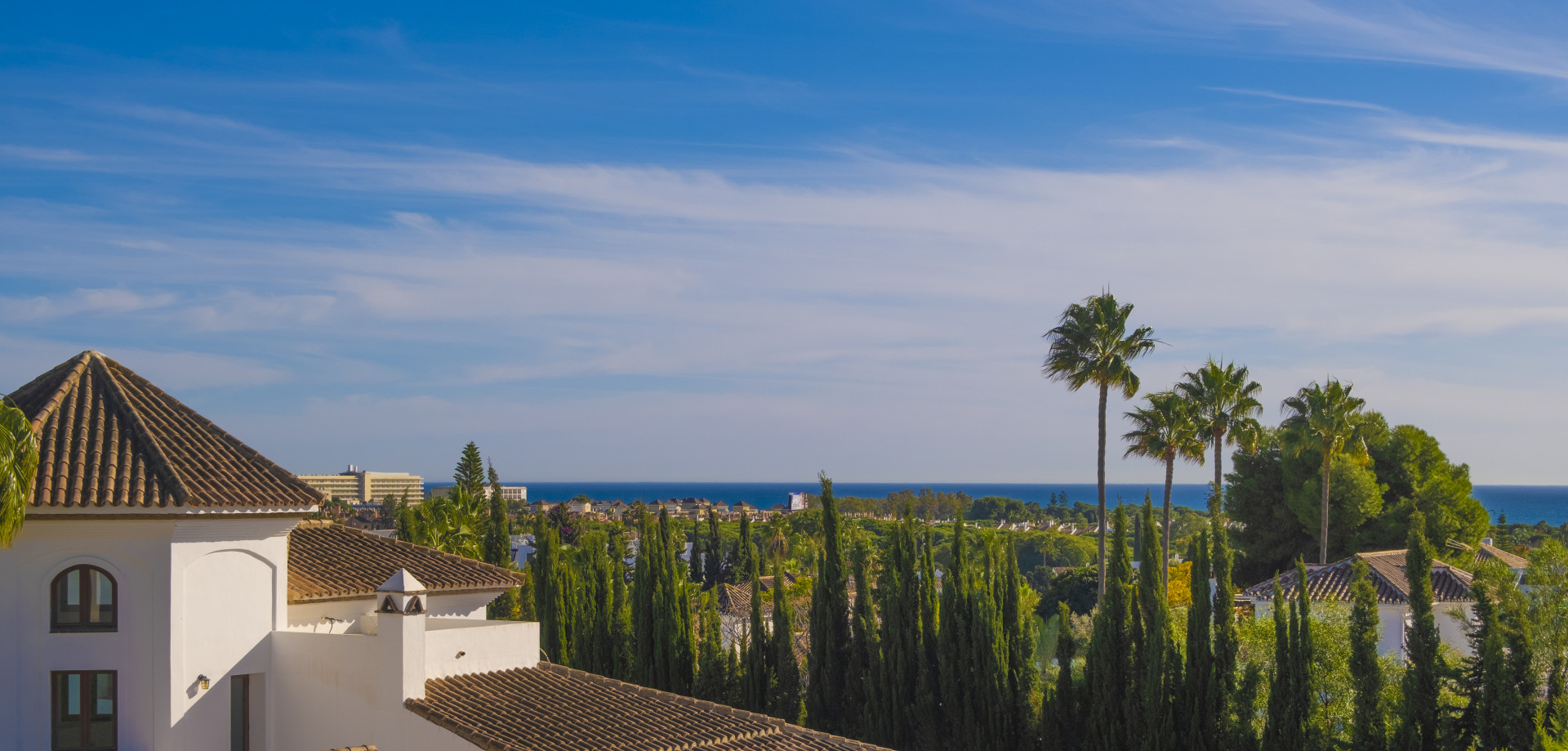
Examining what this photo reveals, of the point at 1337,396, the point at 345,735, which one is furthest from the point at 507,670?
the point at 1337,396

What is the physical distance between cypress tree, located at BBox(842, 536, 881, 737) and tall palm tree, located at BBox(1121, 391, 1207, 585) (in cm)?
2056

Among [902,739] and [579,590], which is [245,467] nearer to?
[902,739]

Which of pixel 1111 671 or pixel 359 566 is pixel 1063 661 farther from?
pixel 359 566

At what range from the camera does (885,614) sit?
24859 millimetres

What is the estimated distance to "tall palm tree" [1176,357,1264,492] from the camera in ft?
146

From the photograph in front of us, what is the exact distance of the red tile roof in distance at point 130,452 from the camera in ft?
46.0

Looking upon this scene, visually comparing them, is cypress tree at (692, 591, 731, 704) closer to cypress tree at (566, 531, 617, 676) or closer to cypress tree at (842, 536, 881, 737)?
cypress tree at (842, 536, 881, 737)

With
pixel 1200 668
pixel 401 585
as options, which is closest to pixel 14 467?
pixel 401 585

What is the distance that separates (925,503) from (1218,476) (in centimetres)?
10931

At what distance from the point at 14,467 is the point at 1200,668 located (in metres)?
Result: 18.8

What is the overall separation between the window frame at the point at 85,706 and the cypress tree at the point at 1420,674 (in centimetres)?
1890

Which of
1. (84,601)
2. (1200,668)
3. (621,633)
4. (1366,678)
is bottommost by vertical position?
(621,633)

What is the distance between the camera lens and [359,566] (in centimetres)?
1862

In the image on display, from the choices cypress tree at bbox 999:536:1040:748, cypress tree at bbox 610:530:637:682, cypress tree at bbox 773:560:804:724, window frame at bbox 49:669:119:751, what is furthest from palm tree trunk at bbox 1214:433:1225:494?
window frame at bbox 49:669:119:751
